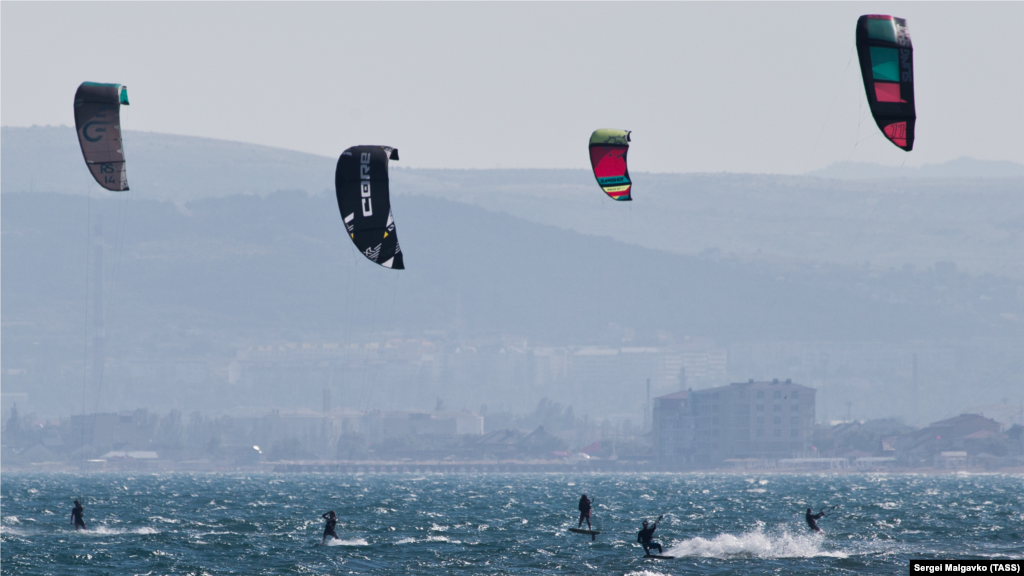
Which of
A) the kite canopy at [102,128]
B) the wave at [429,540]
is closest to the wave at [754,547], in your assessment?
the wave at [429,540]

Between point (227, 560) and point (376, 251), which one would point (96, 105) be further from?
point (227, 560)

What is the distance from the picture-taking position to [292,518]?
99.1 m

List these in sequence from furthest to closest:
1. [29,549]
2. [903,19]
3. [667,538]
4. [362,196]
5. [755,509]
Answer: [755,509] → [667,538] → [29,549] → [362,196] → [903,19]

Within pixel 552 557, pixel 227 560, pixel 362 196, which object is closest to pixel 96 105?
pixel 362 196

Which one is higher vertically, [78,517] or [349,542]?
[78,517]

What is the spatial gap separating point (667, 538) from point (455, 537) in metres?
10.6

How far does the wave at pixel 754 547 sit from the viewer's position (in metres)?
69.1

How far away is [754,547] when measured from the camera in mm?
72125

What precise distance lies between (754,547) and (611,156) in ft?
68.9

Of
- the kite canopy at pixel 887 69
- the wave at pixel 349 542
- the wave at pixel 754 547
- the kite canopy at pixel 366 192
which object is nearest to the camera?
the kite canopy at pixel 887 69

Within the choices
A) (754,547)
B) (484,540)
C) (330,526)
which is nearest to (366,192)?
(330,526)

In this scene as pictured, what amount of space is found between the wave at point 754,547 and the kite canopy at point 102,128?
2888cm

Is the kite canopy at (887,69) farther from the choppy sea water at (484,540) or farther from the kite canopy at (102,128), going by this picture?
the kite canopy at (102,128)

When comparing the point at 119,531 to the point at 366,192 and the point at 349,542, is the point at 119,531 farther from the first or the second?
the point at 366,192
